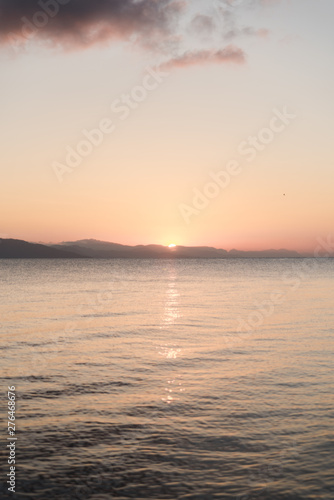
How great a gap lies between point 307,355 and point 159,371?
1033 cm

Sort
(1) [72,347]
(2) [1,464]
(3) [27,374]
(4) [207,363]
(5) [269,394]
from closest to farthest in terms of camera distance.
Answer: (2) [1,464] → (5) [269,394] → (3) [27,374] → (4) [207,363] → (1) [72,347]

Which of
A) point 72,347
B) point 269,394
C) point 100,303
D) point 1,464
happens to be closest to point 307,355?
point 269,394

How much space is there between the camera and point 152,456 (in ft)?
48.3

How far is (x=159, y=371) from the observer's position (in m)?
26.0

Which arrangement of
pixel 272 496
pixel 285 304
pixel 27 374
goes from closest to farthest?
1. pixel 272 496
2. pixel 27 374
3. pixel 285 304

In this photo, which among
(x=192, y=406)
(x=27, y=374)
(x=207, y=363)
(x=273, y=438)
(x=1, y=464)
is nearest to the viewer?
(x=1, y=464)

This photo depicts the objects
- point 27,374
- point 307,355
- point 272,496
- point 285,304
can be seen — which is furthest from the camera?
point 285,304

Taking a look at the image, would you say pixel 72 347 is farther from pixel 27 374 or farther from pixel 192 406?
pixel 192 406

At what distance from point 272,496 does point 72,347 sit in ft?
73.8

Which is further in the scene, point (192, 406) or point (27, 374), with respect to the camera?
point (27, 374)

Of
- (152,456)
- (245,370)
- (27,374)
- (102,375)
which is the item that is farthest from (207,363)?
(152,456)

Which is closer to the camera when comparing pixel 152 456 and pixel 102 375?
pixel 152 456

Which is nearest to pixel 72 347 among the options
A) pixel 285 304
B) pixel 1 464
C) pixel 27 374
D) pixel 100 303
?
pixel 27 374

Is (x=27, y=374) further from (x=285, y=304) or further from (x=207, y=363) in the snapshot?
(x=285, y=304)
